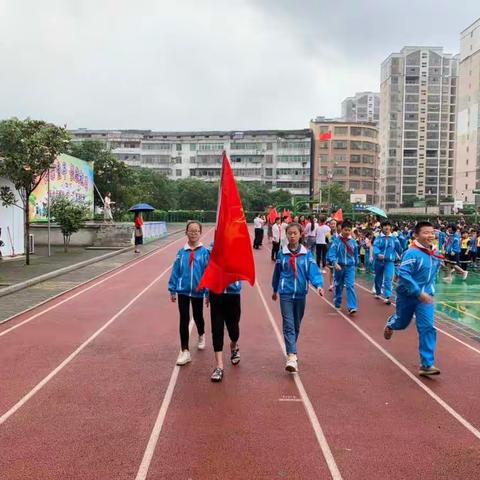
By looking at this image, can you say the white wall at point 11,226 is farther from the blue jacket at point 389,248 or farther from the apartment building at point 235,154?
the apartment building at point 235,154

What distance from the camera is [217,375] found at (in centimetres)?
575

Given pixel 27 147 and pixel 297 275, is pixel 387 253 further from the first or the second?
pixel 27 147

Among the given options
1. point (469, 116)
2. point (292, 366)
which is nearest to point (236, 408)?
point (292, 366)

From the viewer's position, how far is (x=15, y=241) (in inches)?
789

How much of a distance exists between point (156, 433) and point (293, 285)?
238 cm

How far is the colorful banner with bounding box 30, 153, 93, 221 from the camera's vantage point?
24.4 meters

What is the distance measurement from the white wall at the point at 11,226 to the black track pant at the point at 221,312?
1501 cm

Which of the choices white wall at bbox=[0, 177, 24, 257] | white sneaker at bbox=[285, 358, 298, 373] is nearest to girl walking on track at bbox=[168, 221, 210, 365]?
white sneaker at bbox=[285, 358, 298, 373]

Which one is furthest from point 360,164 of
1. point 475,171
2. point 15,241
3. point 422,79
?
point 15,241

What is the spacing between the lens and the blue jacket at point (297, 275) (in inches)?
241

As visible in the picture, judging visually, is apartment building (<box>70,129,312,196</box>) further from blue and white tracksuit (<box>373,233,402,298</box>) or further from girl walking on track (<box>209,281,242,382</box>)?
girl walking on track (<box>209,281,242,382</box>)

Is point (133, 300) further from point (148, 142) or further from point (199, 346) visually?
point (148, 142)

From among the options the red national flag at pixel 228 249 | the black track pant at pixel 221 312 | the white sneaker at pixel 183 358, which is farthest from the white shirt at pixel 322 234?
the red national flag at pixel 228 249

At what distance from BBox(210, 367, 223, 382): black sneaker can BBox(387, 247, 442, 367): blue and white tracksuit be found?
2.20 m
